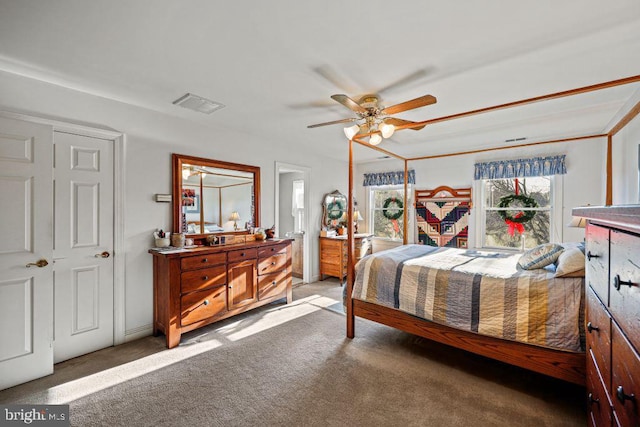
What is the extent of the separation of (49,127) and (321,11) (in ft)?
7.89

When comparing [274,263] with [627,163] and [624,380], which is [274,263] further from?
[627,163]

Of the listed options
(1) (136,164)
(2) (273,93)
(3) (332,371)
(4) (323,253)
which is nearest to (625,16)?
(2) (273,93)

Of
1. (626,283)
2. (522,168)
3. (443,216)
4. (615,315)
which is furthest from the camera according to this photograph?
A: (443,216)

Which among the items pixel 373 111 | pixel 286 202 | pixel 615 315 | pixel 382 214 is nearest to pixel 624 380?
pixel 615 315

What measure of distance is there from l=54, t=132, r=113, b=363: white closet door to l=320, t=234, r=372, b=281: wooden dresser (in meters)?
3.25

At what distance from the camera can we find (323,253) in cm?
518

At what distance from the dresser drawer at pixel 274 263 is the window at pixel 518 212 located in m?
3.32

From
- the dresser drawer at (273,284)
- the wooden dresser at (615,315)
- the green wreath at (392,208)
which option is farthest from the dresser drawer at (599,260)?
the green wreath at (392,208)

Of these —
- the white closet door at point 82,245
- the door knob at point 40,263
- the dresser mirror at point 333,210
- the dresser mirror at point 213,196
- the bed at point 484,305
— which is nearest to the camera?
the bed at point 484,305

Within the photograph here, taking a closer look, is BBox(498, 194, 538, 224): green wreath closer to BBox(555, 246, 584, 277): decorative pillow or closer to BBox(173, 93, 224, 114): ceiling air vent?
BBox(555, 246, 584, 277): decorative pillow

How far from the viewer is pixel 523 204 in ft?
14.1

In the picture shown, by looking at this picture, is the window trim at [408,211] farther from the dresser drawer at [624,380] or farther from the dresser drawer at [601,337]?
the dresser drawer at [624,380]

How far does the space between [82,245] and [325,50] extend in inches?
109

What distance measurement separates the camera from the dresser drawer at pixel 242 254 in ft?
10.7
